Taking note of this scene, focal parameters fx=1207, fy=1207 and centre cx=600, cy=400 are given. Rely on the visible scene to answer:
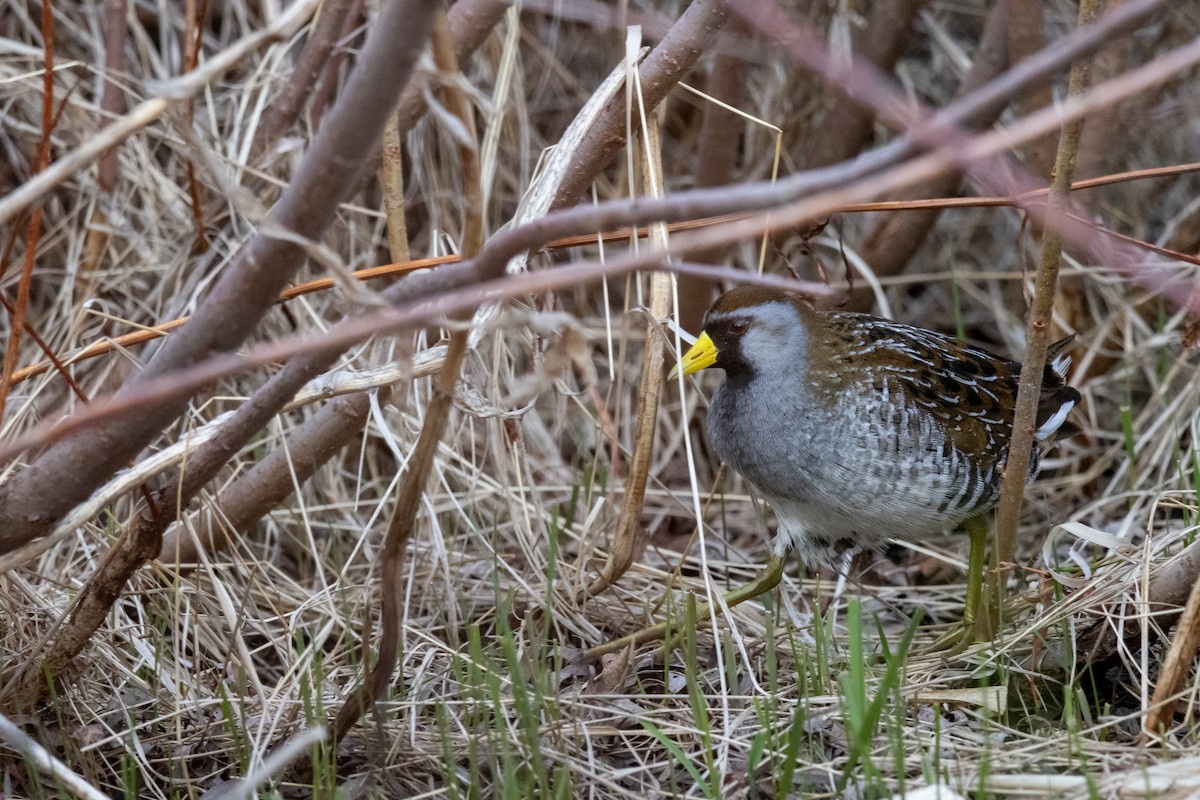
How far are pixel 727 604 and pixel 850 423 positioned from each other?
1.73ft

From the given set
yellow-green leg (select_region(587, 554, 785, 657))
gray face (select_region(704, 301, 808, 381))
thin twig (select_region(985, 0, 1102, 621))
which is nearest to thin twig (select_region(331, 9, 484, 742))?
yellow-green leg (select_region(587, 554, 785, 657))

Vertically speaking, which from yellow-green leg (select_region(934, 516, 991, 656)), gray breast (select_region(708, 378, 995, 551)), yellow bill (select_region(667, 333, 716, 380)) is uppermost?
yellow bill (select_region(667, 333, 716, 380))

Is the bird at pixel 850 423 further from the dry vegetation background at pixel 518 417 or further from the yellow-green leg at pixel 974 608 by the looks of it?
the dry vegetation background at pixel 518 417

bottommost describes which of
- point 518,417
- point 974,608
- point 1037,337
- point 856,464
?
point 974,608

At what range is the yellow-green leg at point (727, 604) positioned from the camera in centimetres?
278

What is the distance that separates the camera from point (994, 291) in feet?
Result: 15.2

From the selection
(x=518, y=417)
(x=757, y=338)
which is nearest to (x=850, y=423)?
(x=757, y=338)

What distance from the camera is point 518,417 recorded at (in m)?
2.77

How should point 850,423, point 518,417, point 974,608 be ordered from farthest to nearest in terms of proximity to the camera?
point 974,608 < point 850,423 < point 518,417

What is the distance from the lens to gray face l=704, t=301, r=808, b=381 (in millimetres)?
3051

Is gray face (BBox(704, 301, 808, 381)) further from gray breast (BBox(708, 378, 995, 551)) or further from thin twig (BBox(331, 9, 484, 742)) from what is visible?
thin twig (BBox(331, 9, 484, 742))

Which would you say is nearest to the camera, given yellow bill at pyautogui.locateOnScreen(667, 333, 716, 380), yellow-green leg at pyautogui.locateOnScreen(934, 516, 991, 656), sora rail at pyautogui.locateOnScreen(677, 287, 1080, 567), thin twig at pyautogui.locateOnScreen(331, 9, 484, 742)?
thin twig at pyautogui.locateOnScreen(331, 9, 484, 742)

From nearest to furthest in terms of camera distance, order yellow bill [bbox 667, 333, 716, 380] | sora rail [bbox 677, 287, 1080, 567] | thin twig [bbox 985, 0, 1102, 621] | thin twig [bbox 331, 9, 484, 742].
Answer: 1. thin twig [bbox 331, 9, 484, 742]
2. thin twig [bbox 985, 0, 1102, 621]
3. sora rail [bbox 677, 287, 1080, 567]
4. yellow bill [bbox 667, 333, 716, 380]

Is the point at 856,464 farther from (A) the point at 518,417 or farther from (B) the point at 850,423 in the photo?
(A) the point at 518,417
